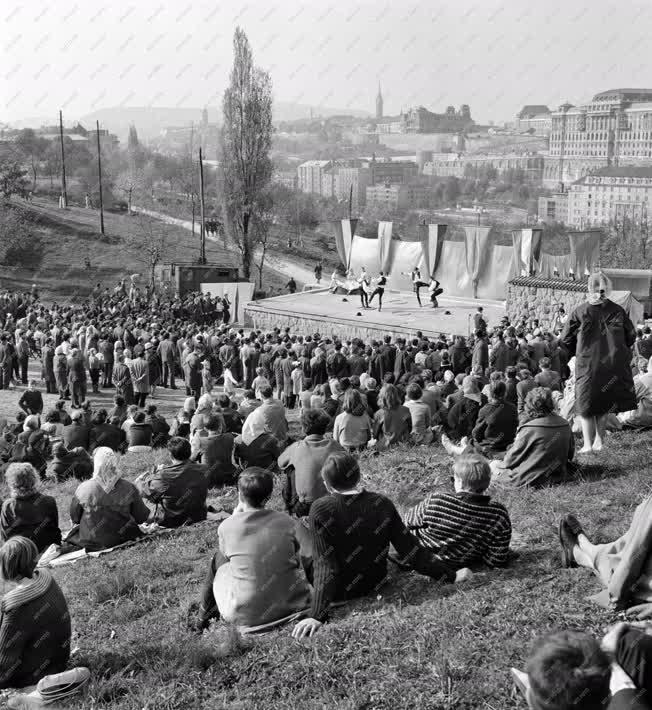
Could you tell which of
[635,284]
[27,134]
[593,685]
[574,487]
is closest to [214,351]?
A: [635,284]

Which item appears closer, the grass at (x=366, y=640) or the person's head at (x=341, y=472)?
the grass at (x=366, y=640)

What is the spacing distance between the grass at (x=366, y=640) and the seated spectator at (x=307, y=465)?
0.95 metres

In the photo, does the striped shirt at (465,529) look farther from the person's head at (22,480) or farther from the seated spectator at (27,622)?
the person's head at (22,480)

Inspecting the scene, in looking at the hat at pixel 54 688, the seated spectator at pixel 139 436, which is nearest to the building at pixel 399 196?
the seated spectator at pixel 139 436

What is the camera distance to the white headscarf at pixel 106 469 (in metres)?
6.46

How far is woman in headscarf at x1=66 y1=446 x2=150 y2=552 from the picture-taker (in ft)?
21.5

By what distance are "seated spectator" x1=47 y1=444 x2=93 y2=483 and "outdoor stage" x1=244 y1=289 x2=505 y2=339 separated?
48.2 ft

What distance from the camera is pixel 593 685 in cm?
255

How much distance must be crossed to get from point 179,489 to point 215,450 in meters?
1.24

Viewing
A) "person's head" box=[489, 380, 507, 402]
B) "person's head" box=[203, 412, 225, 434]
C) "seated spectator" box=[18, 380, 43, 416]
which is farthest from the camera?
"seated spectator" box=[18, 380, 43, 416]

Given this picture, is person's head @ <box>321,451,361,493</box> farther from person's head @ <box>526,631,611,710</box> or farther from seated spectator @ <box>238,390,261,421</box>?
seated spectator @ <box>238,390,261,421</box>

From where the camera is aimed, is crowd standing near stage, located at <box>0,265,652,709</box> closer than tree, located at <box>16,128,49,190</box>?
Yes

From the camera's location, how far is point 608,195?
140 meters

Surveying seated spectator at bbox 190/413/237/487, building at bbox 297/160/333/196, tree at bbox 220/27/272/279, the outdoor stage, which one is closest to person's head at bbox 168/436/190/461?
seated spectator at bbox 190/413/237/487
